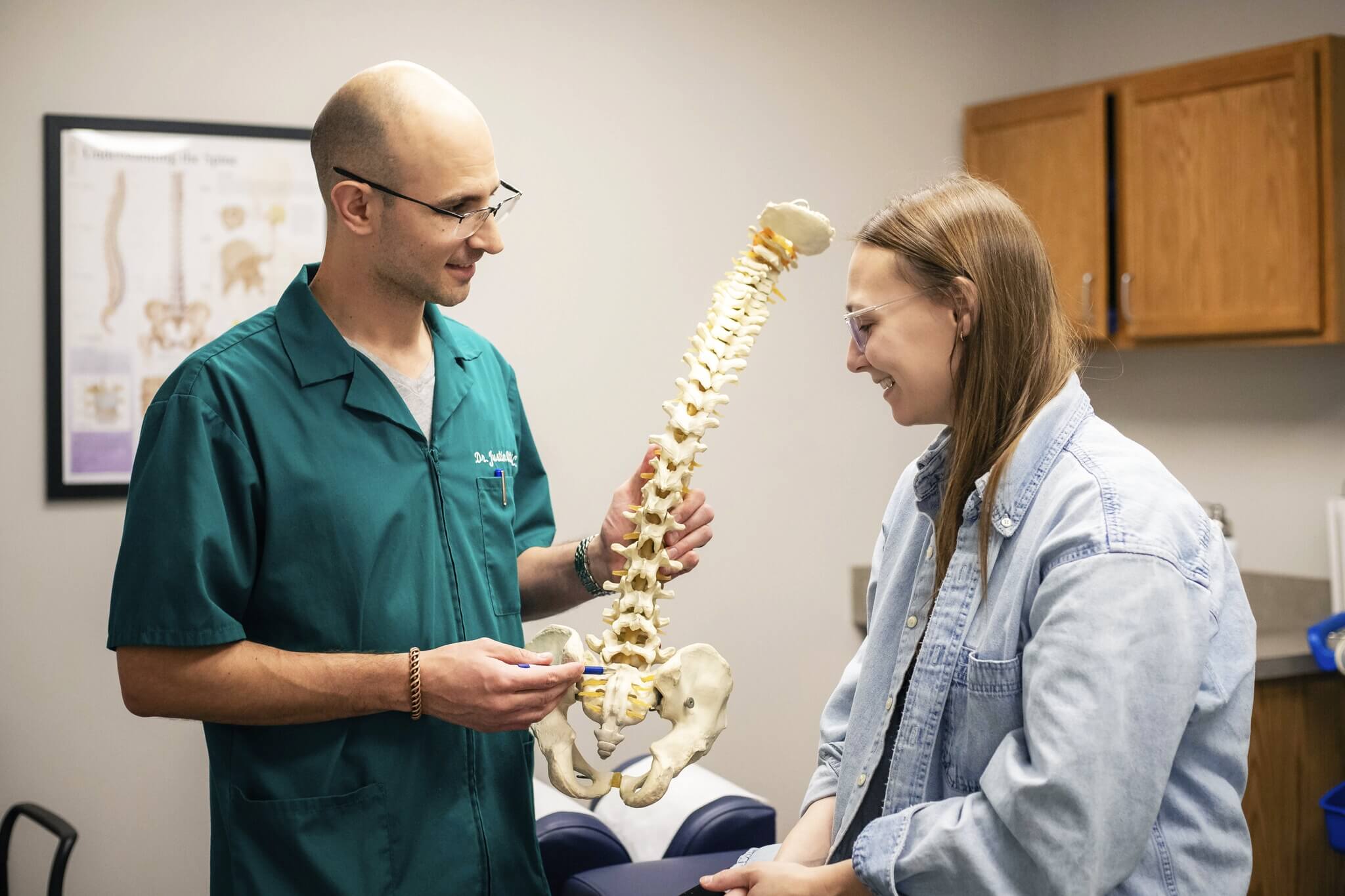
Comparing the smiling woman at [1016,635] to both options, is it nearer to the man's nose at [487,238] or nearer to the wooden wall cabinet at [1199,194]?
the man's nose at [487,238]

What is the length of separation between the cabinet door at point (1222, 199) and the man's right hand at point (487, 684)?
2468mm

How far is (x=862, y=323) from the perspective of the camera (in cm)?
146

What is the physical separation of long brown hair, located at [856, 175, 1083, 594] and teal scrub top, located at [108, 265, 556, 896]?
677 mm

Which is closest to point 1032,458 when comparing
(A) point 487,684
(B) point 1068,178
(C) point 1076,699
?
(C) point 1076,699

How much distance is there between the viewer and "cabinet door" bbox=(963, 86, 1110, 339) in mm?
3523

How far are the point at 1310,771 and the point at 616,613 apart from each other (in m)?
2.27

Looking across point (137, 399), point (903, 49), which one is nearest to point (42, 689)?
point (137, 399)

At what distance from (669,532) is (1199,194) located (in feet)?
7.62

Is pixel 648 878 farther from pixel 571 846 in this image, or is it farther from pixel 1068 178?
pixel 1068 178

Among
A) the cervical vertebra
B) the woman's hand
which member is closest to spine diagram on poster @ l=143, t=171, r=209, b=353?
the cervical vertebra

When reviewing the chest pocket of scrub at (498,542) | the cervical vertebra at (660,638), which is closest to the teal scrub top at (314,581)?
the chest pocket of scrub at (498,542)

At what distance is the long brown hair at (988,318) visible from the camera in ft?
4.53

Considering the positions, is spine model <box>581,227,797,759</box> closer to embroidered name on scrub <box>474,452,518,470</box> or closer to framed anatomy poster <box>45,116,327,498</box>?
embroidered name on scrub <box>474,452,518,470</box>

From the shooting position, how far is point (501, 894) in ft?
5.35
